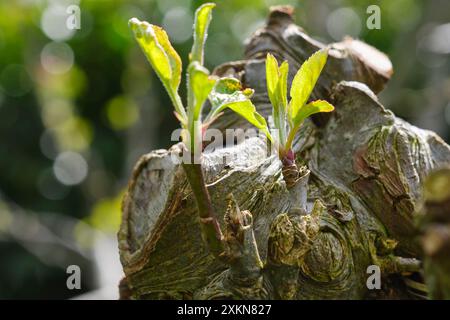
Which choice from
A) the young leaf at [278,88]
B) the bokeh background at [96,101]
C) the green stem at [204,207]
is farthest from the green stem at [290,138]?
the bokeh background at [96,101]

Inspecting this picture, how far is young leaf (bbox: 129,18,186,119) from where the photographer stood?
629 mm

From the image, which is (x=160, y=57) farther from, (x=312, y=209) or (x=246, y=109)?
(x=312, y=209)

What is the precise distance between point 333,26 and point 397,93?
0.81m

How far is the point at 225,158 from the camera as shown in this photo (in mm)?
897

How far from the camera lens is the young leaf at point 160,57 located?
629mm

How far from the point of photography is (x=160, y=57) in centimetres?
64

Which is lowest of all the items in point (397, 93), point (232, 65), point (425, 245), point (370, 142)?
point (425, 245)

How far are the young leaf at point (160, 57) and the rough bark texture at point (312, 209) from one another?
0.22 meters

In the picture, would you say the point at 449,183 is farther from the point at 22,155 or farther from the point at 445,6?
the point at 22,155

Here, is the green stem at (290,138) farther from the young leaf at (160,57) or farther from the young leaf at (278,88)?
the young leaf at (160,57)

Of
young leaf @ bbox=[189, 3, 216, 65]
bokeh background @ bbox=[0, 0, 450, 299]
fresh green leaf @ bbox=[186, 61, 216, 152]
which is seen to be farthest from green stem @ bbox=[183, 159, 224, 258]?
bokeh background @ bbox=[0, 0, 450, 299]

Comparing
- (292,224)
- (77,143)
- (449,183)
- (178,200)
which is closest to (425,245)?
(449,183)

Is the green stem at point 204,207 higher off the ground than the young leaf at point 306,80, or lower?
lower

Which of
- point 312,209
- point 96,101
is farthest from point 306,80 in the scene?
point 96,101
